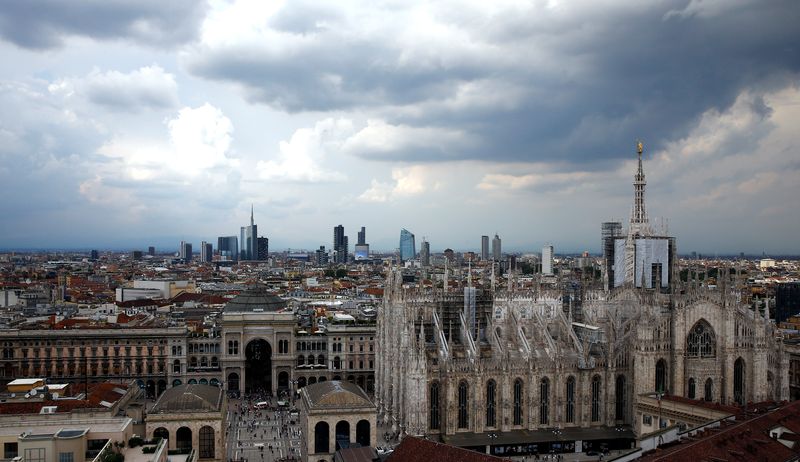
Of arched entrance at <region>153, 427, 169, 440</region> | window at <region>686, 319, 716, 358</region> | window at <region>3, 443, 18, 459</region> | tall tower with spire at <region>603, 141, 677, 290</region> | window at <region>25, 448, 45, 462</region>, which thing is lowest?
Result: arched entrance at <region>153, 427, 169, 440</region>

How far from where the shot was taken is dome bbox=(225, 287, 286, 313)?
106000 millimetres

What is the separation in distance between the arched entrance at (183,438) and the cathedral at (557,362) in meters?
20.2

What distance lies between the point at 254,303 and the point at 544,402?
4662cm

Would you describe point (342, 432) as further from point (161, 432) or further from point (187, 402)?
point (161, 432)

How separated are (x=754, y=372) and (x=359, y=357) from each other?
5064cm

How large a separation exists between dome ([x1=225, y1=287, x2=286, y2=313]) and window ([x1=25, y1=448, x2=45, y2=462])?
61707mm

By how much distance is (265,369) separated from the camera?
106562mm

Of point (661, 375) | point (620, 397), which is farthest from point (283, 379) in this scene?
point (661, 375)

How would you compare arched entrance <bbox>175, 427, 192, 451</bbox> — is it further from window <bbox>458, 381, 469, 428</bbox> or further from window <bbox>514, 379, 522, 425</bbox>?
window <bbox>514, 379, 522, 425</bbox>

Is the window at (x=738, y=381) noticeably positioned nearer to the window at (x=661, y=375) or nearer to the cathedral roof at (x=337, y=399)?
the window at (x=661, y=375)

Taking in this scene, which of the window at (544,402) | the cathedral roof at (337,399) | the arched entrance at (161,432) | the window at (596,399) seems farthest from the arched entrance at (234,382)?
the window at (596,399)

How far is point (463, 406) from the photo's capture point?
7325cm

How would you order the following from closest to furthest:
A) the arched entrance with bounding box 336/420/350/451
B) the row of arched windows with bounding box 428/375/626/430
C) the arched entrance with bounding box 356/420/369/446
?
the arched entrance with bounding box 336/420/350/451 → the arched entrance with bounding box 356/420/369/446 → the row of arched windows with bounding box 428/375/626/430

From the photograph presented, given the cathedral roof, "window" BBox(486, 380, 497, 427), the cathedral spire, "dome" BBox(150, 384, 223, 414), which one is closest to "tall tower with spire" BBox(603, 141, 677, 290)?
the cathedral spire
